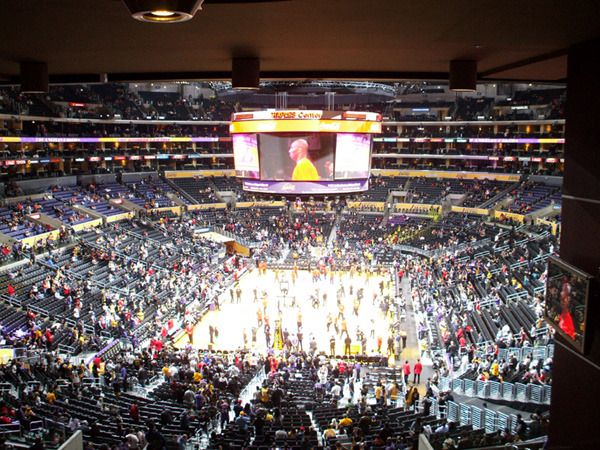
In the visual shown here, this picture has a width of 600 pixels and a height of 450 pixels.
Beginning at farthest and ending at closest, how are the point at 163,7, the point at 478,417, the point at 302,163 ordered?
the point at 478,417 → the point at 302,163 → the point at 163,7

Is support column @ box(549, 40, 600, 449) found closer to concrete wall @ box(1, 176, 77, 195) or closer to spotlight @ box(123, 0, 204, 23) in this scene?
spotlight @ box(123, 0, 204, 23)

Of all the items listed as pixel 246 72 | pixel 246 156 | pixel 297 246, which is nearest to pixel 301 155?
pixel 246 156

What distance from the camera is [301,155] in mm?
10438

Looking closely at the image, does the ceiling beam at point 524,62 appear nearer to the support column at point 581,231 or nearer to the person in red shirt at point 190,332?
the support column at point 581,231

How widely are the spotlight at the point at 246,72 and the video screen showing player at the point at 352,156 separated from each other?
186 inches

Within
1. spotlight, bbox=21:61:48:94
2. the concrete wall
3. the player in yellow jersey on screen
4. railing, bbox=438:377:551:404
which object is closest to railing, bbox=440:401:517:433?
railing, bbox=438:377:551:404

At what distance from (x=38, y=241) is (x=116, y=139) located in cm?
1951

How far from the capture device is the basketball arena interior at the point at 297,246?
4812 millimetres

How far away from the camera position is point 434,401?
14648mm

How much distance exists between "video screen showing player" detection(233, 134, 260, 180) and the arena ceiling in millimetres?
3841

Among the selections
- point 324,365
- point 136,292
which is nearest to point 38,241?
point 136,292

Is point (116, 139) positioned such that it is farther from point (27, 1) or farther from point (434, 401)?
point (27, 1)

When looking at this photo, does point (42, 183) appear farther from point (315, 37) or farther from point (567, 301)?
point (567, 301)

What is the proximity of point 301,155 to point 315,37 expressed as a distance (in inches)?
221
